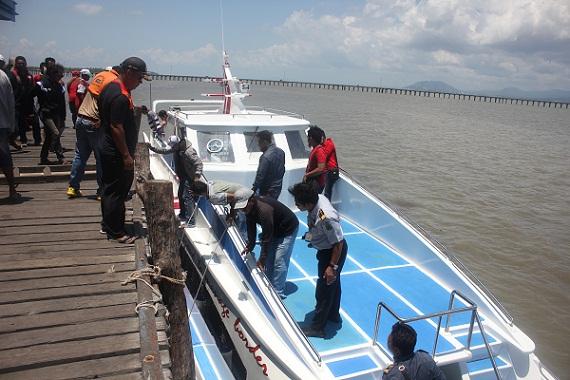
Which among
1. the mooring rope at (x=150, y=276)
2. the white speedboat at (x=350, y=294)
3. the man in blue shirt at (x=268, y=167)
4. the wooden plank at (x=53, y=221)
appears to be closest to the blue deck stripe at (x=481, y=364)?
the white speedboat at (x=350, y=294)

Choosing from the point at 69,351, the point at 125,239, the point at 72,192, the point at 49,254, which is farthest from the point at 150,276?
the point at 72,192

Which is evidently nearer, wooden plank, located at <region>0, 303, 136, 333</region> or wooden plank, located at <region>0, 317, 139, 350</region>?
wooden plank, located at <region>0, 317, 139, 350</region>

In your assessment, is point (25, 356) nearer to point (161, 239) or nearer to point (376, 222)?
point (161, 239)

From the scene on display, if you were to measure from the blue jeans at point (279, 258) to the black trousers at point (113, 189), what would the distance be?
4.94 ft

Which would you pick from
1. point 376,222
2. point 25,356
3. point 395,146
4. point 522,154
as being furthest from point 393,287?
point 522,154

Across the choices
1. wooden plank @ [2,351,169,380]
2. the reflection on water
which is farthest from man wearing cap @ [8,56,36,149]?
the reflection on water

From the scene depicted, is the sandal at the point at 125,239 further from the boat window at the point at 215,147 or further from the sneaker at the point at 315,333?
the boat window at the point at 215,147

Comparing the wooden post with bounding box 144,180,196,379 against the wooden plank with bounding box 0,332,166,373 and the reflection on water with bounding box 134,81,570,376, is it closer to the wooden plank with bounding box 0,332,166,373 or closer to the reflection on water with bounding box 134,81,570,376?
the wooden plank with bounding box 0,332,166,373

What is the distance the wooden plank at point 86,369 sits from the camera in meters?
2.54

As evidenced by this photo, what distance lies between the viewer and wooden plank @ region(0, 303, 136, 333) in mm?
2898

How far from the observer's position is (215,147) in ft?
23.9

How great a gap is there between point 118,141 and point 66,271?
1163mm

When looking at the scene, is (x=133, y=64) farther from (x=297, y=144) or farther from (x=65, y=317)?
(x=297, y=144)

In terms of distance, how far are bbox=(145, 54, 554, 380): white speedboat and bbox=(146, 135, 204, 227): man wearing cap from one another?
11.3 inches
